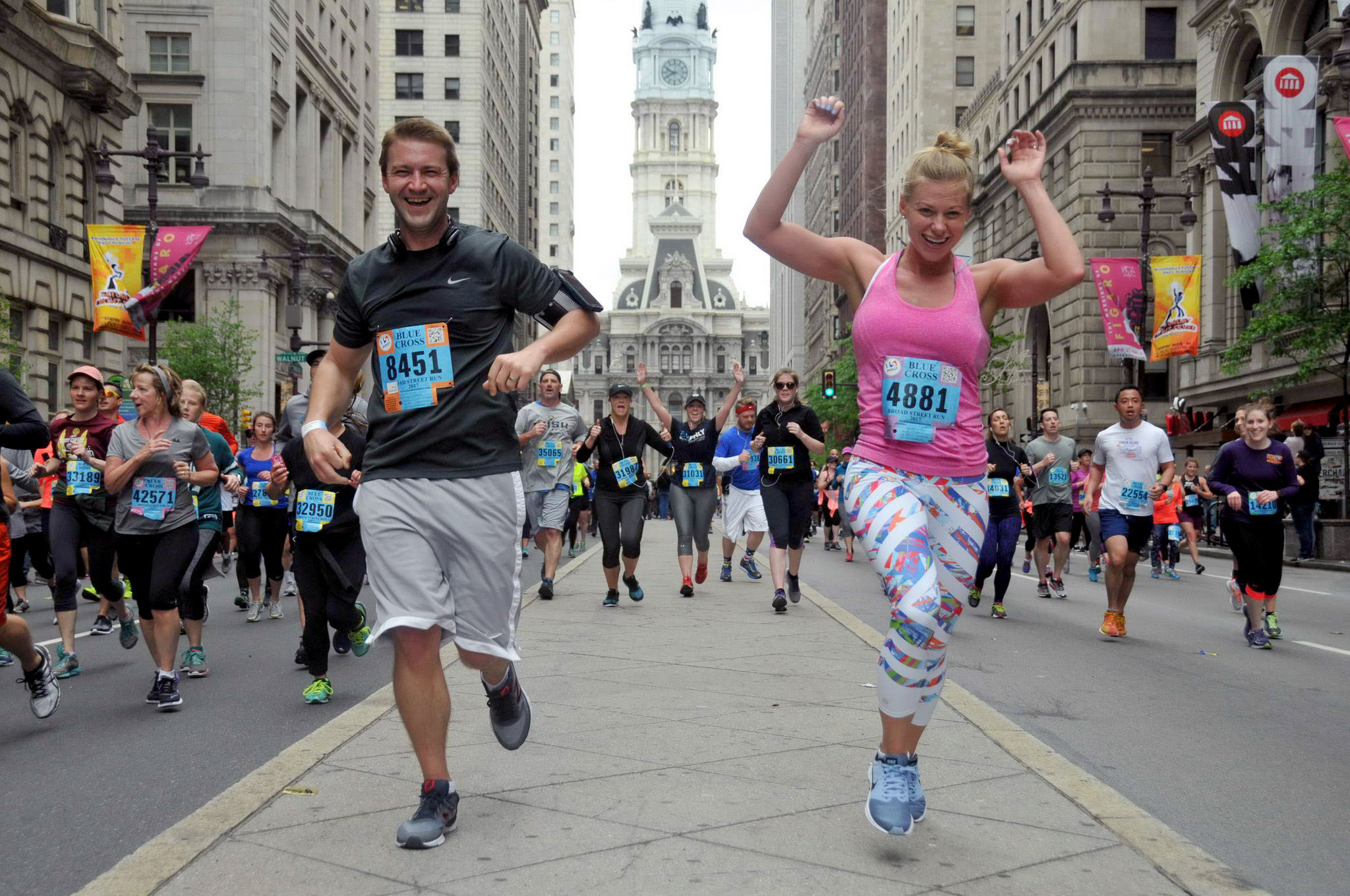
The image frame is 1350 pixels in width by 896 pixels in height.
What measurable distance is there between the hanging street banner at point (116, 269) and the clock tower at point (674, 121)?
541ft

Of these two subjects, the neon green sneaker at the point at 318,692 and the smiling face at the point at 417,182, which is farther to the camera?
the neon green sneaker at the point at 318,692

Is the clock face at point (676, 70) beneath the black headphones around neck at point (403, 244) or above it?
above

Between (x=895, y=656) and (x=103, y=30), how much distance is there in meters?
31.3

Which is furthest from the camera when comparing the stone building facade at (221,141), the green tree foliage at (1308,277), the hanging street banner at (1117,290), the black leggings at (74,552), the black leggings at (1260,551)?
the stone building facade at (221,141)

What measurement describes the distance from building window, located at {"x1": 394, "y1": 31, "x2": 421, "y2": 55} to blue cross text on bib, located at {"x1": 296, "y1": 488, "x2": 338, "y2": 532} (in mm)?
72005

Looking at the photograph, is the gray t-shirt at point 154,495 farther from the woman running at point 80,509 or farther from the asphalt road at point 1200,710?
the asphalt road at point 1200,710

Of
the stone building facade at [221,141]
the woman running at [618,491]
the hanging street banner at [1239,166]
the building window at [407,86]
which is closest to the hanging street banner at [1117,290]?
the hanging street banner at [1239,166]

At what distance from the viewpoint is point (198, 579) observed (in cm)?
780

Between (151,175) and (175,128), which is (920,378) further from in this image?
(175,128)

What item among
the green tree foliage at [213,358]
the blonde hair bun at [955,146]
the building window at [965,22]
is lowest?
the blonde hair bun at [955,146]

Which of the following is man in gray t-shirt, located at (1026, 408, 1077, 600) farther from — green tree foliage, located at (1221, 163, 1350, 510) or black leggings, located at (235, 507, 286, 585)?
green tree foliage, located at (1221, 163, 1350, 510)

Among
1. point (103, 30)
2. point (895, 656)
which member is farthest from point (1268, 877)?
point (103, 30)

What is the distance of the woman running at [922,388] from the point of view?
14.3ft

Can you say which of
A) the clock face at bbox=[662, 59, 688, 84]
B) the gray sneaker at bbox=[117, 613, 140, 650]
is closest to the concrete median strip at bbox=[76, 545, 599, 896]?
the gray sneaker at bbox=[117, 613, 140, 650]
